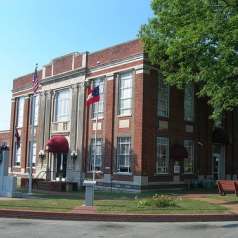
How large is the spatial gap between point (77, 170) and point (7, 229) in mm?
20421

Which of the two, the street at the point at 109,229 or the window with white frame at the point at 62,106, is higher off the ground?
the window with white frame at the point at 62,106

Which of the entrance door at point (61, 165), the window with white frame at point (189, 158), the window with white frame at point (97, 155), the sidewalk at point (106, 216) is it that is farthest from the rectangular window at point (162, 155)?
the sidewalk at point (106, 216)

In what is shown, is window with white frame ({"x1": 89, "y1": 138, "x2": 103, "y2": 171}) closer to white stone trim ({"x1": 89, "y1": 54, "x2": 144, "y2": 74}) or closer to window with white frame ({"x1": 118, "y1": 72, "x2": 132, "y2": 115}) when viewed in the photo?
window with white frame ({"x1": 118, "y1": 72, "x2": 132, "y2": 115})

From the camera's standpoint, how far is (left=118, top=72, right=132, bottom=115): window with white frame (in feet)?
103

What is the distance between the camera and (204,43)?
2559 centimetres

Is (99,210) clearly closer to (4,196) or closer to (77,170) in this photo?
(4,196)

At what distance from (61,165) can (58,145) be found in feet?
7.25

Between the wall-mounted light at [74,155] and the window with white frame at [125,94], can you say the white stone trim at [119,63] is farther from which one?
the wall-mounted light at [74,155]

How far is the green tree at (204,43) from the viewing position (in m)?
24.5

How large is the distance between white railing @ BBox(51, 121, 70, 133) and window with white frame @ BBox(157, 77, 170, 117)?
7.88m

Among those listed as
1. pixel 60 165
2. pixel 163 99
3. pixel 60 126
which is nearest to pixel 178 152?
pixel 163 99

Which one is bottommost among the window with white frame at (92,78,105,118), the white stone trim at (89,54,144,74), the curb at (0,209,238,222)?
the curb at (0,209,238,222)

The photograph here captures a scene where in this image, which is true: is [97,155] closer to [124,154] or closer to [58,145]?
[124,154]

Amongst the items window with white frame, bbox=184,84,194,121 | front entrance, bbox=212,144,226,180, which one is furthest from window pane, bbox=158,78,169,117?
front entrance, bbox=212,144,226,180
